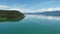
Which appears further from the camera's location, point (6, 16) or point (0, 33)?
point (6, 16)

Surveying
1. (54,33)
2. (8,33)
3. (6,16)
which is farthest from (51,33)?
(6,16)

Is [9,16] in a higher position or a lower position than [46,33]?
higher

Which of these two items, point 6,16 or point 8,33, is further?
point 6,16

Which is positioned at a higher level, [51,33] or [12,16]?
[12,16]

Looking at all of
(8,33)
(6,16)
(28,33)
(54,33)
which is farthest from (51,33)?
(6,16)

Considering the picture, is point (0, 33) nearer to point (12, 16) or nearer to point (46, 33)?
point (46, 33)

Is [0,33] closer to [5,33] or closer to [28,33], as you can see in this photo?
[5,33]

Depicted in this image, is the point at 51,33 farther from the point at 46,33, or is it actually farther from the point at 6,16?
the point at 6,16
